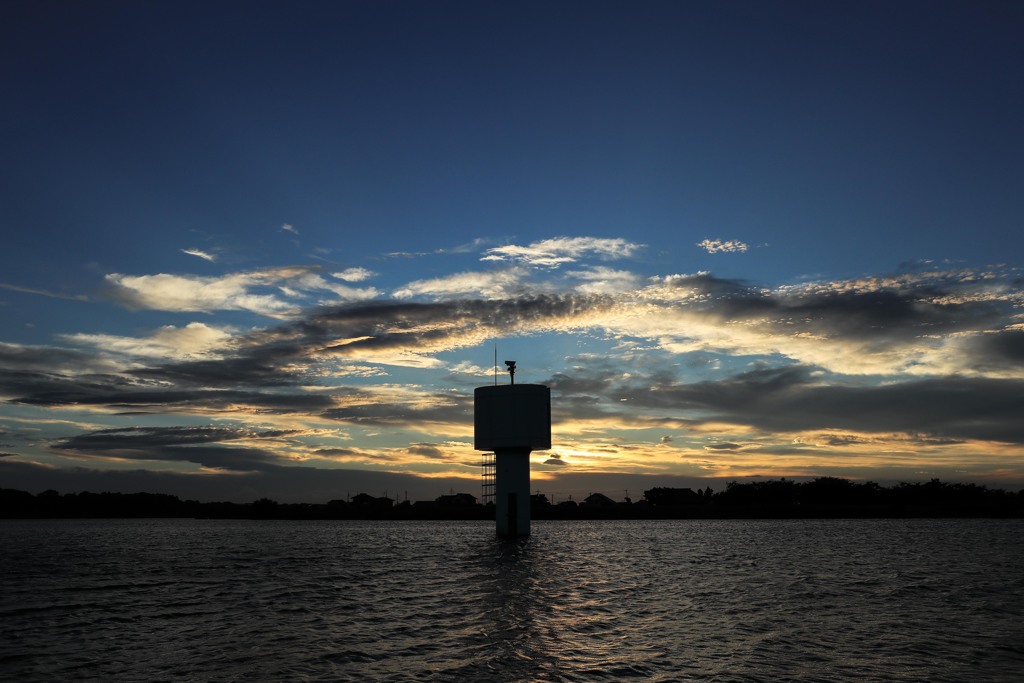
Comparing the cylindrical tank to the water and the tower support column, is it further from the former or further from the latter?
the water

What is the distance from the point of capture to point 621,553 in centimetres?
5425

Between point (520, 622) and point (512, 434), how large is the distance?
113ft

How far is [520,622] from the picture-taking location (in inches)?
870

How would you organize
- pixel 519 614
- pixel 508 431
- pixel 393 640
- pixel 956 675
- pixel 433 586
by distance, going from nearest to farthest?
pixel 956 675, pixel 393 640, pixel 519 614, pixel 433 586, pixel 508 431

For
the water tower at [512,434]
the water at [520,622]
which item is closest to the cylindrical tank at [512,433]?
the water tower at [512,434]

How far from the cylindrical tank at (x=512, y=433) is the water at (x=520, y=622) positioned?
14065mm

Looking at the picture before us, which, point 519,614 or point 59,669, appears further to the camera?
point 519,614

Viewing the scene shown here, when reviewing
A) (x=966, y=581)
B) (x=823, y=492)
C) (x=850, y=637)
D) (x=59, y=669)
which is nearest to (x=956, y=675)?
(x=850, y=637)

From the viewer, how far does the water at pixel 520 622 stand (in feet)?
53.9

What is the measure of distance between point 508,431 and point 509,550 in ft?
31.3

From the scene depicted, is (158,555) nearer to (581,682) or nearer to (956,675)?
(581,682)

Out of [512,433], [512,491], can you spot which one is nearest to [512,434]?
[512,433]

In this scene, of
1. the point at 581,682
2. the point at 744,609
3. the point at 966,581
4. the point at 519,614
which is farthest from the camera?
the point at 966,581

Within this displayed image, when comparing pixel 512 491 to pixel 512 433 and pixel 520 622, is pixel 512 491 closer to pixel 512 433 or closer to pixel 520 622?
pixel 512 433
